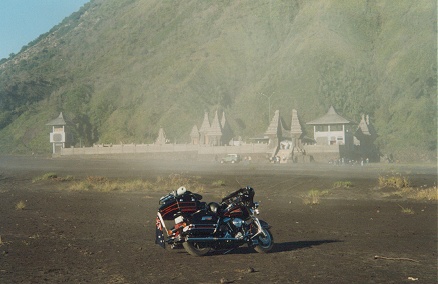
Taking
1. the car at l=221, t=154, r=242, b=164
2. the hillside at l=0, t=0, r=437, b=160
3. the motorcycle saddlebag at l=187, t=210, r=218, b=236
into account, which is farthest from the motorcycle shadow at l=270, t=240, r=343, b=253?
the hillside at l=0, t=0, r=437, b=160

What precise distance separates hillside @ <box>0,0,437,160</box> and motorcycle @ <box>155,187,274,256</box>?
68.1 meters

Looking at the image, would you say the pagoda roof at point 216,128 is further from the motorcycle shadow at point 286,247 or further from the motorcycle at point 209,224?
the motorcycle at point 209,224

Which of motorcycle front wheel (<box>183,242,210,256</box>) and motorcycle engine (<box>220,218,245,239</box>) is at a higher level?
motorcycle engine (<box>220,218,245,239</box>)

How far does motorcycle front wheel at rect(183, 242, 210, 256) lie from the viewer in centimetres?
938

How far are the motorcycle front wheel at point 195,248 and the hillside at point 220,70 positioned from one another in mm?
68728

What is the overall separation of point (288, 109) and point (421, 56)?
105 feet

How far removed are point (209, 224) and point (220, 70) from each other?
124456 mm

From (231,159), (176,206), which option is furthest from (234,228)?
(231,159)

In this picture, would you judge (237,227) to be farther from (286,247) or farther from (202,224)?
(286,247)

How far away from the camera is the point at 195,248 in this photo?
941cm

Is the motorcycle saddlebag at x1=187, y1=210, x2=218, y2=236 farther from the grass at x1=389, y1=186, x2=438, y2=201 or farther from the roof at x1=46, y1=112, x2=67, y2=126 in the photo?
the roof at x1=46, y1=112, x2=67, y2=126

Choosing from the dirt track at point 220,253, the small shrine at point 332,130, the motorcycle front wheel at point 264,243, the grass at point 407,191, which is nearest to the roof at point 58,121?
the small shrine at point 332,130

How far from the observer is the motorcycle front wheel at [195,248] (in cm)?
938

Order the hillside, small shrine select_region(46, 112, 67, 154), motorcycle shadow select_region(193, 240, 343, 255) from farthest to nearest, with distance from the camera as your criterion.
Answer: the hillside, small shrine select_region(46, 112, 67, 154), motorcycle shadow select_region(193, 240, 343, 255)
